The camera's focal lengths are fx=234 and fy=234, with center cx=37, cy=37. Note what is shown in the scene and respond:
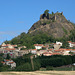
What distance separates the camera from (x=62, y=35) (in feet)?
561

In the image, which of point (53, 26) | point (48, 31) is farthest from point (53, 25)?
point (48, 31)

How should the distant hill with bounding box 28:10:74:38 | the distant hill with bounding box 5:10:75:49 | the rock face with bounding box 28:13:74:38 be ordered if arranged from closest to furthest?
the distant hill with bounding box 5:10:75:49 < the rock face with bounding box 28:13:74:38 < the distant hill with bounding box 28:10:74:38

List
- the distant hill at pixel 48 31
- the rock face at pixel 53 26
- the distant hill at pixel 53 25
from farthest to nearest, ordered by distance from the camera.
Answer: the distant hill at pixel 53 25, the rock face at pixel 53 26, the distant hill at pixel 48 31

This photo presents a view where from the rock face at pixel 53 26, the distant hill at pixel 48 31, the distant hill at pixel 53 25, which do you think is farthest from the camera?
the distant hill at pixel 53 25

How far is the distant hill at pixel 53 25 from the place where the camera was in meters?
173

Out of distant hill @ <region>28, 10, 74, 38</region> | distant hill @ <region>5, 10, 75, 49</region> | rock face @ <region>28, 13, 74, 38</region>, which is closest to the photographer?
distant hill @ <region>5, 10, 75, 49</region>

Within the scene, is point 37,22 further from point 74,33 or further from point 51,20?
point 74,33

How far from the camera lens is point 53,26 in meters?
177

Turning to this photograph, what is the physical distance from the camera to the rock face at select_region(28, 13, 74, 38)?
567 ft

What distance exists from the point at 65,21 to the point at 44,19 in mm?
17068

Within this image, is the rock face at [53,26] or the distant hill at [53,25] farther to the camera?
the distant hill at [53,25]

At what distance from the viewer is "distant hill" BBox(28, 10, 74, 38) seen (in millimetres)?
173100

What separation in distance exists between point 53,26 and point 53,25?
0.81 metres

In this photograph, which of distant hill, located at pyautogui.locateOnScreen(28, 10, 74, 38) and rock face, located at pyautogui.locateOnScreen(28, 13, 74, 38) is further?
distant hill, located at pyautogui.locateOnScreen(28, 10, 74, 38)
